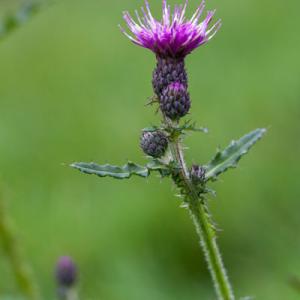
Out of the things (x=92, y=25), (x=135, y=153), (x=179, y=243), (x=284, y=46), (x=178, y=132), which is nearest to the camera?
(x=178, y=132)

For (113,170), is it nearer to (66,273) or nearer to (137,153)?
(66,273)

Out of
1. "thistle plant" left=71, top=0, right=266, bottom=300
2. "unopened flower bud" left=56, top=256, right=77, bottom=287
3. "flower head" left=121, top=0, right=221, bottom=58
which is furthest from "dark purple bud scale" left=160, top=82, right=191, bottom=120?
"unopened flower bud" left=56, top=256, right=77, bottom=287

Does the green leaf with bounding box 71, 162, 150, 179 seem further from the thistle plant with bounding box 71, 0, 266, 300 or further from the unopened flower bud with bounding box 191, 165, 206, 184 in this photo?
the unopened flower bud with bounding box 191, 165, 206, 184

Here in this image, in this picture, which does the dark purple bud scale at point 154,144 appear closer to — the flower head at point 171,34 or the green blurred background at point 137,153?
the flower head at point 171,34

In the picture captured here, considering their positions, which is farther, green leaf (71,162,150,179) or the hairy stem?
the hairy stem

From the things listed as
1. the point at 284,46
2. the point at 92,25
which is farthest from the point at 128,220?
the point at 92,25

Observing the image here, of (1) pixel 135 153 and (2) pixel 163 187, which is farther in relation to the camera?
(1) pixel 135 153

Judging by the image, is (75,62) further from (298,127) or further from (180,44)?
(180,44)

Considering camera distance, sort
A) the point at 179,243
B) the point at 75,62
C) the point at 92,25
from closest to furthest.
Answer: the point at 179,243, the point at 75,62, the point at 92,25
